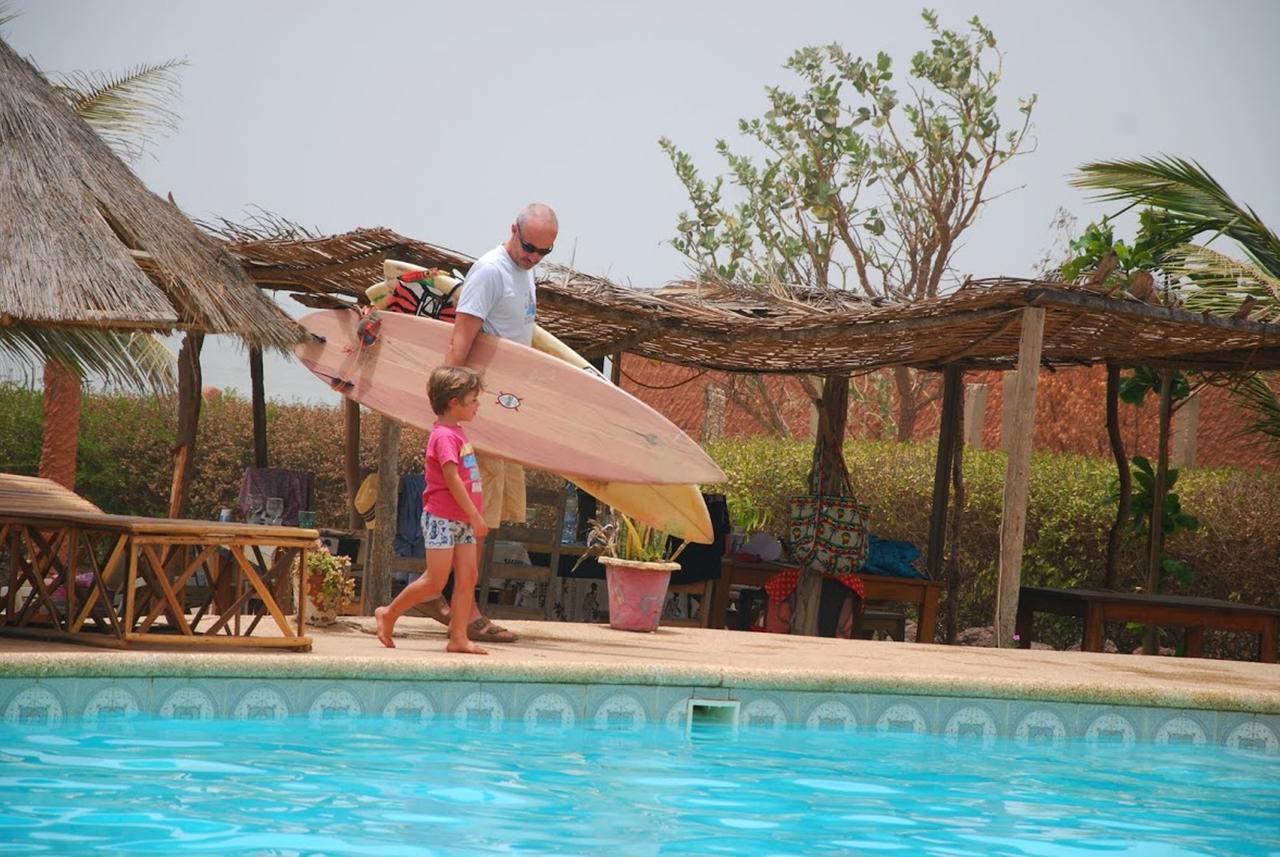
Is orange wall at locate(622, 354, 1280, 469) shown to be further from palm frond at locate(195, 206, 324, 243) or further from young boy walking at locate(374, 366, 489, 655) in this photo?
young boy walking at locate(374, 366, 489, 655)

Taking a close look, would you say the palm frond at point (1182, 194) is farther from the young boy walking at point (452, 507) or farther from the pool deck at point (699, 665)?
the young boy walking at point (452, 507)

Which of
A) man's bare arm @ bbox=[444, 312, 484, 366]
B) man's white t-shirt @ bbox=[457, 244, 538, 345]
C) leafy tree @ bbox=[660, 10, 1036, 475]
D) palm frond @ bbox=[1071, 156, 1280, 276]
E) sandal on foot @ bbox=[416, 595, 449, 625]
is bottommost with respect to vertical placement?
sandal on foot @ bbox=[416, 595, 449, 625]

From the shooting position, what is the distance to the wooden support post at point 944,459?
11930 millimetres

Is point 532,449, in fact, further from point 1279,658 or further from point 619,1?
point 619,1

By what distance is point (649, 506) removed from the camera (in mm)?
8172

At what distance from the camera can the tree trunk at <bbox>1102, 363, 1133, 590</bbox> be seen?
39.3ft

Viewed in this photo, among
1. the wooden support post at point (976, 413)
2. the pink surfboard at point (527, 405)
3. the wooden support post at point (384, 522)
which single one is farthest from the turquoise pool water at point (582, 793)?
the wooden support post at point (976, 413)

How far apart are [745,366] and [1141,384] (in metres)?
3.85

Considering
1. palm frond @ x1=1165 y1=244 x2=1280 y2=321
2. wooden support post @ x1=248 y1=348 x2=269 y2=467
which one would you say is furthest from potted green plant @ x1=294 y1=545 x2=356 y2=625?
palm frond @ x1=1165 y1=244 x2=1280 y2=321

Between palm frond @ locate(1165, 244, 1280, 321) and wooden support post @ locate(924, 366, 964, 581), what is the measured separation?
75.9 inches

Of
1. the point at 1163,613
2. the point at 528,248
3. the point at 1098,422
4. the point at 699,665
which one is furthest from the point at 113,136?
the point at 699,665

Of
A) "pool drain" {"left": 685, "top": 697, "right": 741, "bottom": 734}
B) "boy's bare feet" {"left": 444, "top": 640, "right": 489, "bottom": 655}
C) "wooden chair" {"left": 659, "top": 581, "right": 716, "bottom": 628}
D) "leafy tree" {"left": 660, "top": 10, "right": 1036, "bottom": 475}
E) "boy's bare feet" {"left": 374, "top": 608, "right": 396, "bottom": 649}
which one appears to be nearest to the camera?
"pool drain" {"left": 685, "top": 697, "right": 741, "bottom": 734}

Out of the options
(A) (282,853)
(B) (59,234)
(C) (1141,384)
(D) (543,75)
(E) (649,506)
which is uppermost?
(D) (543,75)

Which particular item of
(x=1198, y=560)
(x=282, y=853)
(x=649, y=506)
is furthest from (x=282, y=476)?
(x=1198, y=560)
